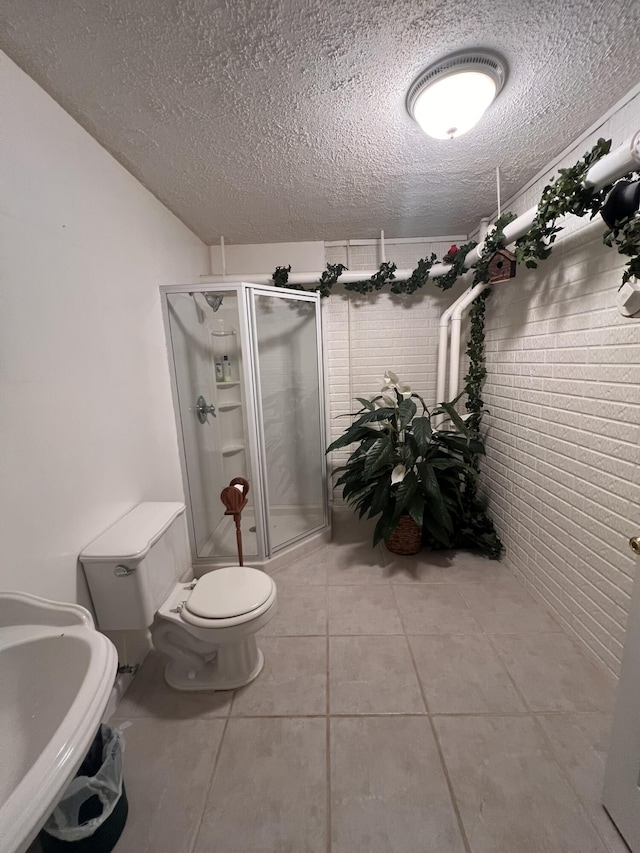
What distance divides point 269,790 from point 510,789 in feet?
2.44

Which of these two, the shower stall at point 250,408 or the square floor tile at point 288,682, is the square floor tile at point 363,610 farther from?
the shower stall at point 250,408

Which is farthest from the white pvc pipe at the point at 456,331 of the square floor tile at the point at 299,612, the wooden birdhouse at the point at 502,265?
the square floor tile at the point at 299,612

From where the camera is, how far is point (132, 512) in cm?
149

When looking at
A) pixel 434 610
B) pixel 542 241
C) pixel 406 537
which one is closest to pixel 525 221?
pixel 542 241

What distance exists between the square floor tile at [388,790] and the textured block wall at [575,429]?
2.89 ft

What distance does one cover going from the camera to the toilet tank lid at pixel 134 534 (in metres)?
1.19

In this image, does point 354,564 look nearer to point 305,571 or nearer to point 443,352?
point 305,571

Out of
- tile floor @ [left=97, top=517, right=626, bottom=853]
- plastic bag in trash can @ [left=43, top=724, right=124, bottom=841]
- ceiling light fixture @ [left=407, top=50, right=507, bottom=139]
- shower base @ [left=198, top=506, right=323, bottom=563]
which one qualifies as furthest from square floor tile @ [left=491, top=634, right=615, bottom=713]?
ceiling light fixture @ [left=407, top=50, right=507, bottom=139]

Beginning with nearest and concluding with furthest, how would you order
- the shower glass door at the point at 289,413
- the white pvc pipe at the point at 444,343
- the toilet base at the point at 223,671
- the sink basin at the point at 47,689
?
the sink basin at the point at 47,689, the toilet base at the point at 223,671, the shower glass door at the point at 289,413, the white pvc pipe at the point at 444,343

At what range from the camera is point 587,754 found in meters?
1.11

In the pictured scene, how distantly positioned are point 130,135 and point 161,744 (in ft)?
7.56

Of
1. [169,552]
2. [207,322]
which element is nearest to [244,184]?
[207,322]

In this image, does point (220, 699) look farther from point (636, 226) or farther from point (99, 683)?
point (636, 226)

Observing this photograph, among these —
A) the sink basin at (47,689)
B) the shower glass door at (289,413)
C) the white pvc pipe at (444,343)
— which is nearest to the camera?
the sink basin at (47,689)
